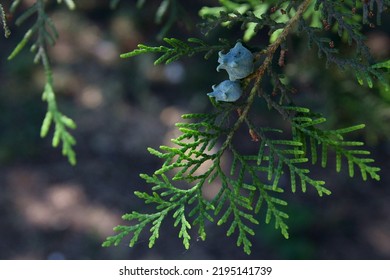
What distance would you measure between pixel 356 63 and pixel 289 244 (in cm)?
347

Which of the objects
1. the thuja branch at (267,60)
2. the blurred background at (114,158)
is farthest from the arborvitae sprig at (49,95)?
the blurred background at (114,158)

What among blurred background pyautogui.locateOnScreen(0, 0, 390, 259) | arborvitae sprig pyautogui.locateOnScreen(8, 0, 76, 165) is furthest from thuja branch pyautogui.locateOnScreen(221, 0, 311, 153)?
blurred background pyautogui.locateOnScreen(0, 0, 390, 259)

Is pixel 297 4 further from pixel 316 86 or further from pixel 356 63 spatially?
pixel 316 86

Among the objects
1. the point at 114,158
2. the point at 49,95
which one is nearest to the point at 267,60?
the point at 49,95

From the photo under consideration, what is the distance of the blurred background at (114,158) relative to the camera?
187 inches

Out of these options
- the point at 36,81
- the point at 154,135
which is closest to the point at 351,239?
the point at 154,135

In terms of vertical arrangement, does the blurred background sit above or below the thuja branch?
below

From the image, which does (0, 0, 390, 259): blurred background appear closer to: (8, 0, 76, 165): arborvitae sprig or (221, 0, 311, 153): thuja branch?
(221, 0, 311, 153): thuja branch

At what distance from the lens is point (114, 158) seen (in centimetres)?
545

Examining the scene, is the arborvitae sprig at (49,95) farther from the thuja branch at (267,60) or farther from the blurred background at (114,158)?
the blurred background at (114,158)

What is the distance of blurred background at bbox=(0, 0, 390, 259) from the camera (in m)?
4.75

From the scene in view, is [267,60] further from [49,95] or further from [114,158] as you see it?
[114,158]

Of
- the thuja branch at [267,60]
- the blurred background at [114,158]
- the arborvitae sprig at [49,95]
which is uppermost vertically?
the arborvitae sprig at [49,95]

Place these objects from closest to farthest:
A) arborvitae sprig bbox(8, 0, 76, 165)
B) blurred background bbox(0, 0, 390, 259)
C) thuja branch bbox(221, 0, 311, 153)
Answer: arborvitae sprig bbox(8, 0, 76, 165) < thuja branch bbox(221, 0, 311, 153) < blurred background bbox(0, 0, 390, 259)
